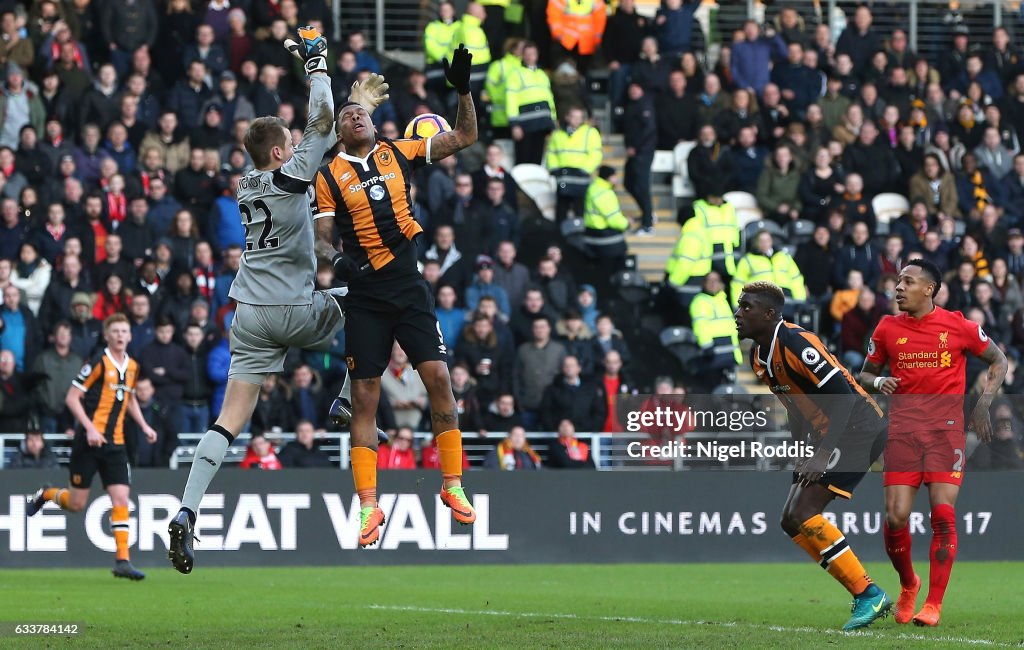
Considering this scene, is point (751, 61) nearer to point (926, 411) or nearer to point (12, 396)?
point (12, 396)

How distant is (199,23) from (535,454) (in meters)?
7.15

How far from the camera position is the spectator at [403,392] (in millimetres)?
20078

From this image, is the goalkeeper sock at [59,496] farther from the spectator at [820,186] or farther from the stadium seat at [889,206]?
the stadium seat at [889,206]

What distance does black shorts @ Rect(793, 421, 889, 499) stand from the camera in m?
11.9

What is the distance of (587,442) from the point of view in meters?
20.5

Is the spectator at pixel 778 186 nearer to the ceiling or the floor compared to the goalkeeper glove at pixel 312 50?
nearer to the floor

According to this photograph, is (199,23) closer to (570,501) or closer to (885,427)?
(570,501)

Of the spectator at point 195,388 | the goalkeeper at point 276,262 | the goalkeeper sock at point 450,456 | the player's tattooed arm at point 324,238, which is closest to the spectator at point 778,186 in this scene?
the spectator at point 195,388

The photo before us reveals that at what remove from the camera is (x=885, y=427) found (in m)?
12.1

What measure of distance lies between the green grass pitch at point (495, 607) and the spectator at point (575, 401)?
63.3 inches

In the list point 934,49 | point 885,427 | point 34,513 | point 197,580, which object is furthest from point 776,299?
point 934,49

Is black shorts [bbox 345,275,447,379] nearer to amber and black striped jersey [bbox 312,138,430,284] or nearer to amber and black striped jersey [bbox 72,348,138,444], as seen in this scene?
amber and black striped jersey [bbox 312,138,430,284]

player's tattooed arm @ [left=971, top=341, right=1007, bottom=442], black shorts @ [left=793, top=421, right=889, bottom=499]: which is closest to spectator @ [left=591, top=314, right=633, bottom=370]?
player's tattooed arm @ [left=971, top=341, right=1007, bottom=442]

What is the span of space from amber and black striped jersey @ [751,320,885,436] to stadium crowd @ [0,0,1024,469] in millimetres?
8041
